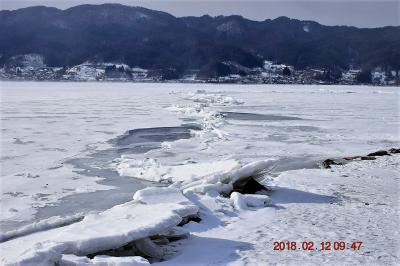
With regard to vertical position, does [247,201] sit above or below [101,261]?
below

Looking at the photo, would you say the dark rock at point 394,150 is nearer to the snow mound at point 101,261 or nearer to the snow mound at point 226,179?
the snow mound at point 226,179

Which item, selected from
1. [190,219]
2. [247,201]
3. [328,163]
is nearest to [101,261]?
[190,219]

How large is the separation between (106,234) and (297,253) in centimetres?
236

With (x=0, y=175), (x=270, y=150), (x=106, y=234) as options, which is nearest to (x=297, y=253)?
(x=106, y=234)

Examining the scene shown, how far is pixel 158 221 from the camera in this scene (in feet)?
20.0

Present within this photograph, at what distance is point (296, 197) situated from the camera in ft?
28.9

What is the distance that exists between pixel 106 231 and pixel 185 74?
589ft

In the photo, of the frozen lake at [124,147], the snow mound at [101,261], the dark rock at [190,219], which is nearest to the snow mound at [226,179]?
the frozen lake at [124,147]

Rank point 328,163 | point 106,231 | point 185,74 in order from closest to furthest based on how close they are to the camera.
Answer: point 106,231
point 328,163
point 185,74

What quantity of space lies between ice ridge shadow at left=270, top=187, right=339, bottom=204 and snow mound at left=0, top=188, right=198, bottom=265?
208 centimetres

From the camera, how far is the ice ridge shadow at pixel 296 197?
8.58 m

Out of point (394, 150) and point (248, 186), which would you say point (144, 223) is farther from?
point (394, 150)

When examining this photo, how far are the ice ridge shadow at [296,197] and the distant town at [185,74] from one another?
151 metres

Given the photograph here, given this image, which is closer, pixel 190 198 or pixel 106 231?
pixel 106 231
